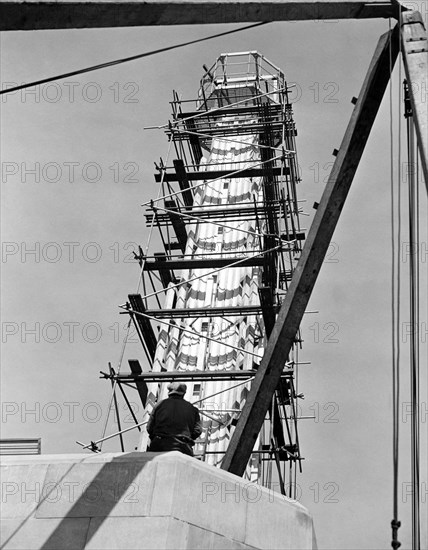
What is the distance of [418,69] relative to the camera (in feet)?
26.5

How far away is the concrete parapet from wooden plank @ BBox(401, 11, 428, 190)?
318 cm

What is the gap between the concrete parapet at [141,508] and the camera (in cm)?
721

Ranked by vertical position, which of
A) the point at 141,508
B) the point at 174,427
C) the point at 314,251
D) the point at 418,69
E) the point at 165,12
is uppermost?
the point at 165,12

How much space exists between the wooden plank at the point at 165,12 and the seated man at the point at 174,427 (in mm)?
3997

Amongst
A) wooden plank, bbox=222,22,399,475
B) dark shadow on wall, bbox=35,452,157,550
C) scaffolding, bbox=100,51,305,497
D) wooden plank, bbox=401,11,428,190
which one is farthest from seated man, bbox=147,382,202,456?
scaffolding, bbox=100,51,305,497

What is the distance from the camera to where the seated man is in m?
8.97

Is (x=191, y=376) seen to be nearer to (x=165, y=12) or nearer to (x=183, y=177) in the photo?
(x=183, y=177)

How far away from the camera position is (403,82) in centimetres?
945

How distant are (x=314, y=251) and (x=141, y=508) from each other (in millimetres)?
3985

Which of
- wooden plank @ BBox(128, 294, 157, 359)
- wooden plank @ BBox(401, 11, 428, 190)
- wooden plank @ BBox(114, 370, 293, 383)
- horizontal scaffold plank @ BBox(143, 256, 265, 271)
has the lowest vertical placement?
wooden plank @ BBox(114, 370, 293, 383)

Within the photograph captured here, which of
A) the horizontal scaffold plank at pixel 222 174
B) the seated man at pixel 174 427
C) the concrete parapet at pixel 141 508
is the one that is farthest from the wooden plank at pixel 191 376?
the concrete parapet at pixel 141 508

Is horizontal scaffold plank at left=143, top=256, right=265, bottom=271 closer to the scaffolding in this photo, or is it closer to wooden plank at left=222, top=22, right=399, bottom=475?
the scaffolding

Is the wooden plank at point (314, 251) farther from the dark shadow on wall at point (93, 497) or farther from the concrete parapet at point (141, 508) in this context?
the dark shadow on wall at point (93, 497)

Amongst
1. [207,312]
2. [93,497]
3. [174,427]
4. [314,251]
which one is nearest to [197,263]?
[207,312]
